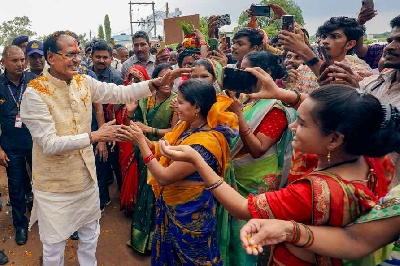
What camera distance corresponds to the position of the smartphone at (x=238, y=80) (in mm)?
2148

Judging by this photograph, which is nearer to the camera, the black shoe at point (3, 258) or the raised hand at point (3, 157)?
the black shoe at point (3, 258)

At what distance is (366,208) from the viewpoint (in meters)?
1.17

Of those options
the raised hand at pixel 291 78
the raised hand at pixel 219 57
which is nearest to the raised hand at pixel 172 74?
the raised hand at pixel 219 57

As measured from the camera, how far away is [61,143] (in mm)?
2314

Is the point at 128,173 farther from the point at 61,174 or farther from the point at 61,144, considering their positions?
the point at 61,144

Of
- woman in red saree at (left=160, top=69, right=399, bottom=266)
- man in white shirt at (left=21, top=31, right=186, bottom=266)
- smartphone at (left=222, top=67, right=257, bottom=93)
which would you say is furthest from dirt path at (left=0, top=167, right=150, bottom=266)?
woman in red saree at (left=160, top=69, right=399, bottom=266)

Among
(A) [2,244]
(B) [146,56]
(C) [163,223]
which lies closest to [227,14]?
(B) [146,56]

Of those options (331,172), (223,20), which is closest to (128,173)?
(223,20)

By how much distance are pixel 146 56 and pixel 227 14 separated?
1736 millimetres

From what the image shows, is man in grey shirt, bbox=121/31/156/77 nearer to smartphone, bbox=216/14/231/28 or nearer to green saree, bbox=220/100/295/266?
smartphone, bbox=216/14/231/28

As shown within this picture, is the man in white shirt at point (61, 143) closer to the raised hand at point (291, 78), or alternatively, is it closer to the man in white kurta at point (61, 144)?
the man in white kurta at point (61, 144)

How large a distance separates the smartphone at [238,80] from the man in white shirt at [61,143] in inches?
33.4

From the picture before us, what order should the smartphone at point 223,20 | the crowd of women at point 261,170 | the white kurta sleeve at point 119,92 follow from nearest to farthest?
the crowd of women at point 261,170
the white kurta sleeve at point 119,92
the smartphone at point 223,20

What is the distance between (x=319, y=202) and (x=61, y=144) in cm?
183
